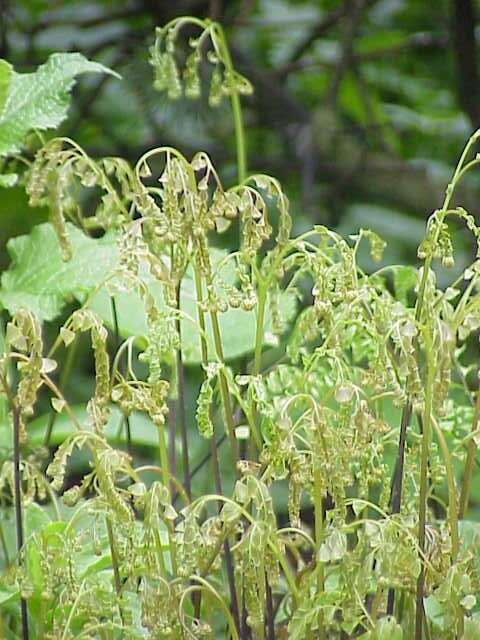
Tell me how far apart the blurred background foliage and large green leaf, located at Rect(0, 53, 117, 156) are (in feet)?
1.58

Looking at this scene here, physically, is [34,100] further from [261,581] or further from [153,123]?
[153,123]

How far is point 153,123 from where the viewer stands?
4.03 feet

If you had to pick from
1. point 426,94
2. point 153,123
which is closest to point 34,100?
point 153,123

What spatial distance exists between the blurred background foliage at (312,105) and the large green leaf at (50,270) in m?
0.42

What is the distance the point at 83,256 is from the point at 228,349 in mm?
89

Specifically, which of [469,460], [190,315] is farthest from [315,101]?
[469,460]

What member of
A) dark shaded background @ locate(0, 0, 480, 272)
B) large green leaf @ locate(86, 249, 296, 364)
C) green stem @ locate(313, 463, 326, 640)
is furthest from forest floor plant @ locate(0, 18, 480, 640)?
dark shaded background @ locate(0, 0, 480, 272)

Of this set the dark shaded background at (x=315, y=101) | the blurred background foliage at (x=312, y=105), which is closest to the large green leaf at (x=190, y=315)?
the blurred background foliage at (x=312, y=105)

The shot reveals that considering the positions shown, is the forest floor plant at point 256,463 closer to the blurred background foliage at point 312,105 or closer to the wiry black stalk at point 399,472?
the wiry black stalk at point 399,472

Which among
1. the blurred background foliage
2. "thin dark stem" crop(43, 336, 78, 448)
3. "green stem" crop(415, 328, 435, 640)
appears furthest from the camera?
the blurred background foliage

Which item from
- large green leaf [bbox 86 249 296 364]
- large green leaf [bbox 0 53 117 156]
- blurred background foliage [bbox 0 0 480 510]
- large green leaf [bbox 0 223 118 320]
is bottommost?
blurred background foliage [bbox 0 0 480 510]

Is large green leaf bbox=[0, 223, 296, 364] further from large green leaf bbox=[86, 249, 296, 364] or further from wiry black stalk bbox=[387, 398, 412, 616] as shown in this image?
wiry black stalk bbox=[387, 398, 412, 616]

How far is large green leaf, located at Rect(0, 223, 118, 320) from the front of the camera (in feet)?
1.90

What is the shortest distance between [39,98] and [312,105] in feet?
3.15
